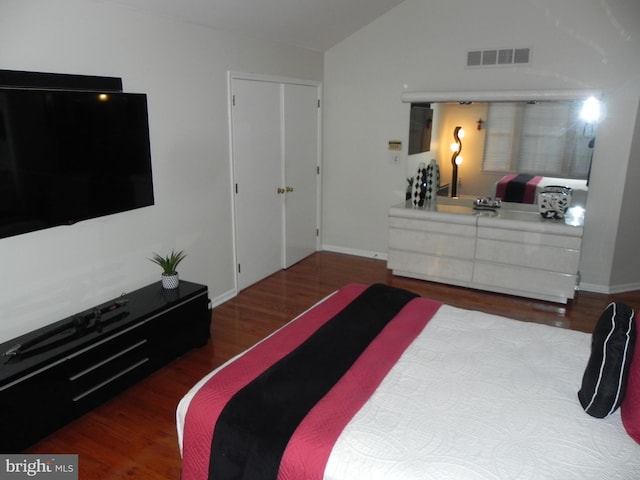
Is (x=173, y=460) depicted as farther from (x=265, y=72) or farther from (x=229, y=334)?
(x=265, y=72)

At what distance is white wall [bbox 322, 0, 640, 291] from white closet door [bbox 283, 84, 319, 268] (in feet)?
0.80

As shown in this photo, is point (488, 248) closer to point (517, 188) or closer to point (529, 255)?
point (529, 255)

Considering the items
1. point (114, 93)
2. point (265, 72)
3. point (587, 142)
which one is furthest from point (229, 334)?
point (587, 142)

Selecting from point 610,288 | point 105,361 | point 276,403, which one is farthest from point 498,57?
point 105,361

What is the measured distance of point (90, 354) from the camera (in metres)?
2.69

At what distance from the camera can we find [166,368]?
327cm

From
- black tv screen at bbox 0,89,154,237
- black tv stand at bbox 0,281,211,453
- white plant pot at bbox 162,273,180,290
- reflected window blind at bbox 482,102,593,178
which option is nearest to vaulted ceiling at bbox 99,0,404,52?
black tv screen at bbox 0,89,154,237

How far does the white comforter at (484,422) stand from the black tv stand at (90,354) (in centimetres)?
98

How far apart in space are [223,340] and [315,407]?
1.95 m

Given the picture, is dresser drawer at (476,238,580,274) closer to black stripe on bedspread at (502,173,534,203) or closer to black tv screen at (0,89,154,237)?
black stripe on bedspread at (502,173,534,203)

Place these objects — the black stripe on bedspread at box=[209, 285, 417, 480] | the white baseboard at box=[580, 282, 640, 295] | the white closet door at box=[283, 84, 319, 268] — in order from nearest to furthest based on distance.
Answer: the black stripe on bedspread at box=[209, 285, 417, 480]
the white baseboard at box=[580, 282, 640, 295]
the white closet door at box=[283, 84, 319, 268]

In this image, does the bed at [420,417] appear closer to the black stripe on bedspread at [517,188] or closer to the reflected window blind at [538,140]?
the black stripe on bedspread at [517,188]

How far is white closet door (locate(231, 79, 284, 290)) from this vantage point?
4.36m

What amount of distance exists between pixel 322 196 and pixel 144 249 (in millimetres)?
2828
